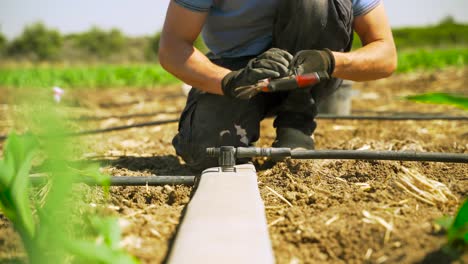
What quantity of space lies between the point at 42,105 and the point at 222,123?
1.26 m

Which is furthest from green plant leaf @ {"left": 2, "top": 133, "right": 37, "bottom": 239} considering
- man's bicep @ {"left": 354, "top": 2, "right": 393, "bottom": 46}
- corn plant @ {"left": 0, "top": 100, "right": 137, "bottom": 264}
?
man's bicep @ {"left": 354, "top": 2, "right": 393, "bottom": 46}

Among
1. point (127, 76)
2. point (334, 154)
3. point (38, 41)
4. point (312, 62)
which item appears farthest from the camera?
point (38, 41)

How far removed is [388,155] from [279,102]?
0.67m

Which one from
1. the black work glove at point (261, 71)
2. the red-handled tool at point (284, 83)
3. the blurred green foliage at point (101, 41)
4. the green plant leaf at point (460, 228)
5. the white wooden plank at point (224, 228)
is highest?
the blurred green foliage at point (101, 41)

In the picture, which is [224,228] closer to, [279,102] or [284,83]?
[284,83]

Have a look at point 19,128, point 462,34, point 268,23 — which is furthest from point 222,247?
point 462,34

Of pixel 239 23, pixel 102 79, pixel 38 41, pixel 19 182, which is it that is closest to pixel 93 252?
pixel 19 182

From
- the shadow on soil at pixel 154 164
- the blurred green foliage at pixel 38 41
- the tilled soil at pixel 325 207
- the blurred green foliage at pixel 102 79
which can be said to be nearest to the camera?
the tilled soil at pixel 325 207

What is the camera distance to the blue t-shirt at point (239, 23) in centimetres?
188

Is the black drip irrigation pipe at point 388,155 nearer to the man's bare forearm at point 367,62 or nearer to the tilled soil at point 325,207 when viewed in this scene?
the tilled soil at point 325,207

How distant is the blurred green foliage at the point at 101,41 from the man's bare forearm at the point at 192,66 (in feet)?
95.8

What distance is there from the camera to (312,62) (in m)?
1.71

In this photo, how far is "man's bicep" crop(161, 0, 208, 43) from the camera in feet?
5.84

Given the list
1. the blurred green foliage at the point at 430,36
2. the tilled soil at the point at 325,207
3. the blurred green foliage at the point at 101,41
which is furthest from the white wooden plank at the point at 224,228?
the blurred green foliage at the point at 101,41
